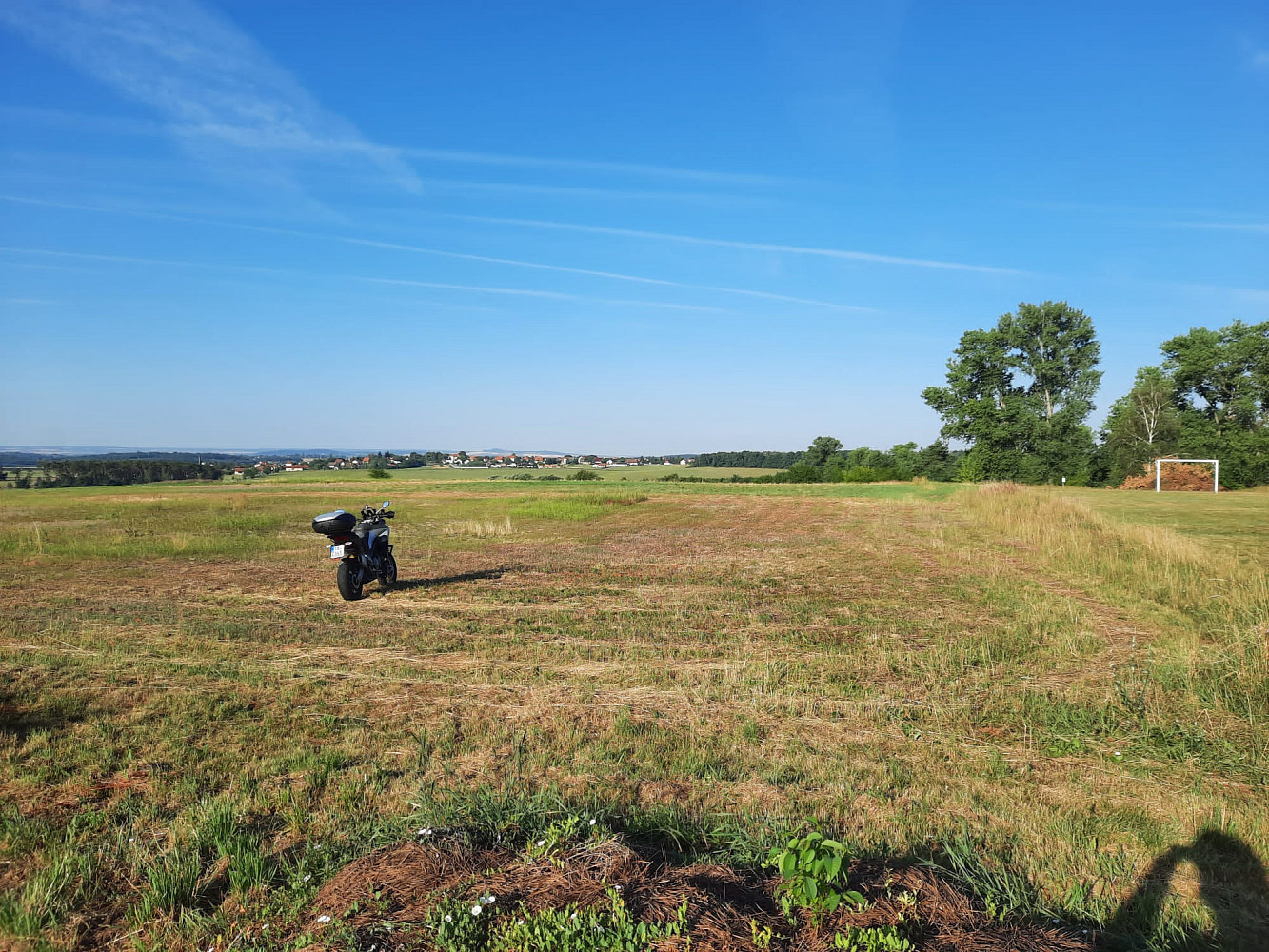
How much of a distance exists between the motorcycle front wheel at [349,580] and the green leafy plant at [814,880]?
1020 cm

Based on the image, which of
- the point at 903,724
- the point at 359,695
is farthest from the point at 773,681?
the point at 359,695

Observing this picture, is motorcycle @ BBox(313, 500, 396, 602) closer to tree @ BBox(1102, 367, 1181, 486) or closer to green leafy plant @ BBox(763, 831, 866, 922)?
green leafy plant @ BBox(763, 831, 866, 922)

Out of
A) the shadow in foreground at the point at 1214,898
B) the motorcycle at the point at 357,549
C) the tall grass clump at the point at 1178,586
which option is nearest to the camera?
the shadow in foreground at the point at 1214,898

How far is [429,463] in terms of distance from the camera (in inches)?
5236

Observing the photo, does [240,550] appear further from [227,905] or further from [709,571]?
[227,905]

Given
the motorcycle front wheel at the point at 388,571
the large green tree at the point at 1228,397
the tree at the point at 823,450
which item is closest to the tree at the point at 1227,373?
the large green tree at the point at 1228,397

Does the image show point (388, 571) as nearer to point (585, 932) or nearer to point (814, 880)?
point (585, 932)

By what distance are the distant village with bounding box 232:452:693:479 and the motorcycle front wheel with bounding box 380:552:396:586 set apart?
311ft

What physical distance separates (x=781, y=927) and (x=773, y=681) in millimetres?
4424

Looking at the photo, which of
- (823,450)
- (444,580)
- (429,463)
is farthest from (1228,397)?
(429,463)

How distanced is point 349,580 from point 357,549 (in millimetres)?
525

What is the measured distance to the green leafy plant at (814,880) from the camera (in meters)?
2.76

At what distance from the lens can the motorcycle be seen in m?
11.6

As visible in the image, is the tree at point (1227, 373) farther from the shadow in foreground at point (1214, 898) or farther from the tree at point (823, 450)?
the shadow in foreground at point (1214, 898)
